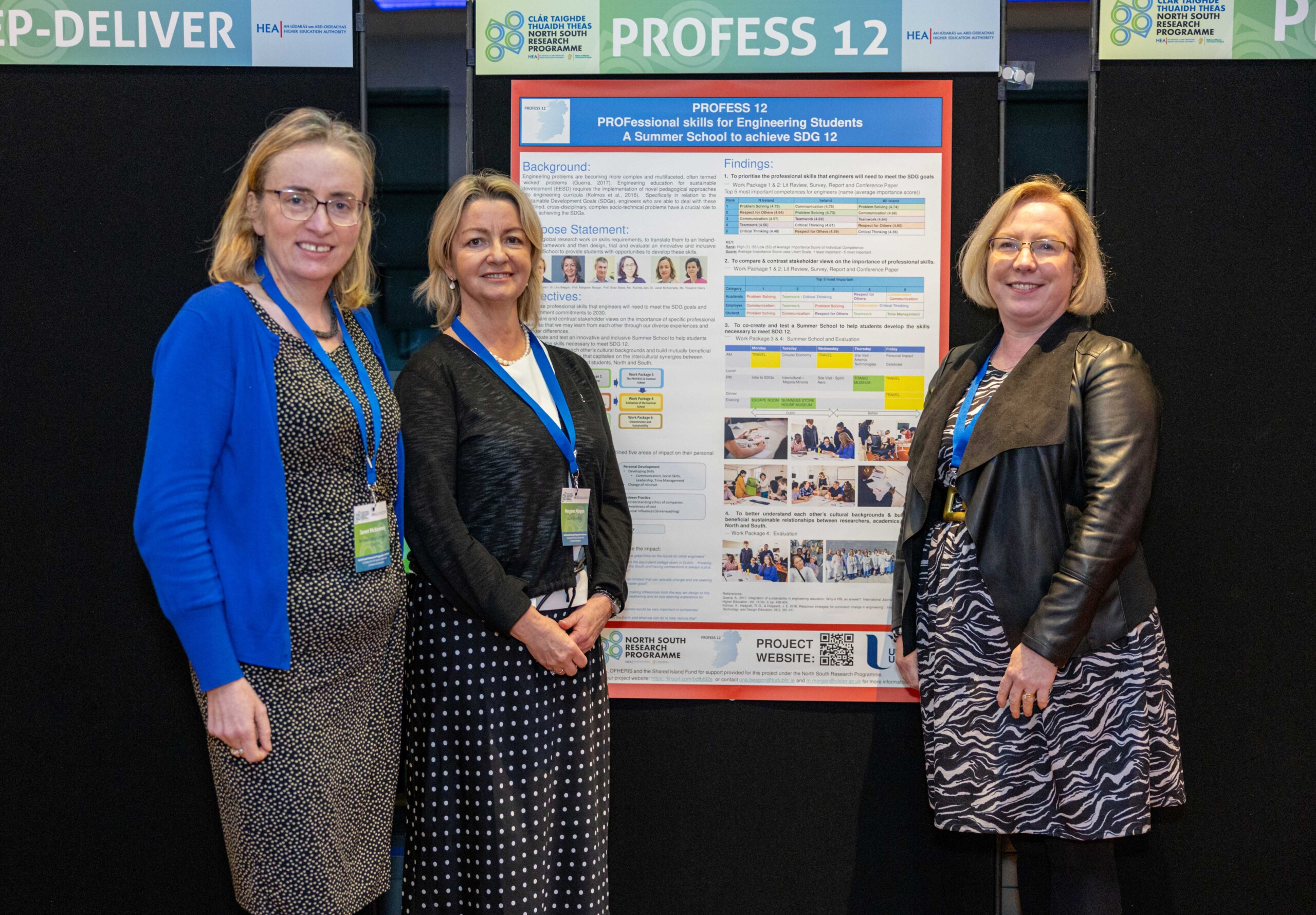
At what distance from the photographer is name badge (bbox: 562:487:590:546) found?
6.65 feet

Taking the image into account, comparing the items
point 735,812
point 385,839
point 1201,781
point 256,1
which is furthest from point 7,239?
point 1201,781

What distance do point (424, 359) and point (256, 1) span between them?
4.26 ft

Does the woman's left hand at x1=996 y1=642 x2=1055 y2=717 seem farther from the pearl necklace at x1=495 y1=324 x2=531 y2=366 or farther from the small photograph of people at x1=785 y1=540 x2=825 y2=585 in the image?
the pearl necklace at x1=495 y1=324 x2=531 y2=366

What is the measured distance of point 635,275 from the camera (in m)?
2.61

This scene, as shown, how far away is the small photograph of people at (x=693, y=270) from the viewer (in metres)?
2.61

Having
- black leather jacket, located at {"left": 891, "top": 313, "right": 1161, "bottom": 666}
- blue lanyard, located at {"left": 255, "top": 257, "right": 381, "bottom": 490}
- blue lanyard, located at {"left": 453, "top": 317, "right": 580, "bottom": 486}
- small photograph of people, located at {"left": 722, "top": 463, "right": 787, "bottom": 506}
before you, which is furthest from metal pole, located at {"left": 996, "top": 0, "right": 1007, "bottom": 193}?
blue lanyard, located at {"left": 255, "top": 257, "right": 381, "bottom": 490}

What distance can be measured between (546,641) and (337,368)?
0.70m

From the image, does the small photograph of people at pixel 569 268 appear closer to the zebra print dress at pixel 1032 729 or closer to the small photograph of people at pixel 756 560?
the small photograph of people at pixel 756 560

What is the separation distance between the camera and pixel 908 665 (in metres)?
2.31

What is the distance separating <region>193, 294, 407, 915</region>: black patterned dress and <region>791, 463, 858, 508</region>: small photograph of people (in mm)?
1249

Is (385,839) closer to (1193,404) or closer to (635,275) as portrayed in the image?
(635,275)

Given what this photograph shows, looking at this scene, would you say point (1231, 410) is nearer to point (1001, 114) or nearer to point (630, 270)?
point (1001, 114)

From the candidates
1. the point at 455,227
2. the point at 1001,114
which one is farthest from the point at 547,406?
the point at 1001,114

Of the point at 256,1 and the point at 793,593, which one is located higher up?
the point at 256,1
